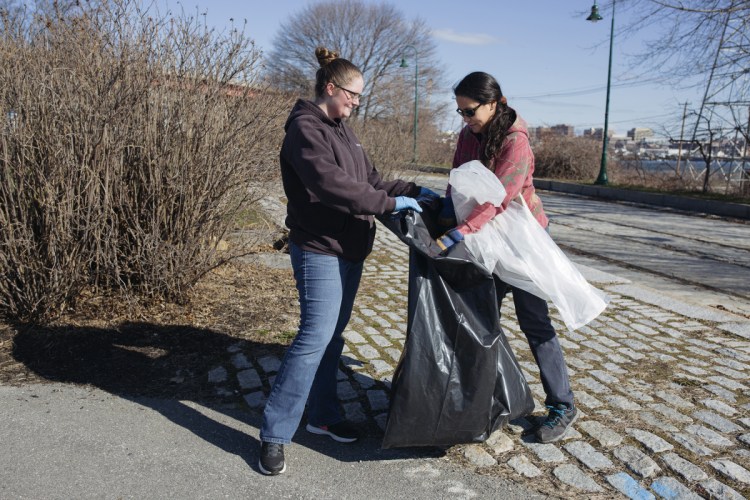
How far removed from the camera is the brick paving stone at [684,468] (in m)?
2.88

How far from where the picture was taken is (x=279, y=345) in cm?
442

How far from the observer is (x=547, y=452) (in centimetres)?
314

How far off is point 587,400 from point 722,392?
2.81 feet

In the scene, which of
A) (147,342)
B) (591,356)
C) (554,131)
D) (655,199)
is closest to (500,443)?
(591,356)

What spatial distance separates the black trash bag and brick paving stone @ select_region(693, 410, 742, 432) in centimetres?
131

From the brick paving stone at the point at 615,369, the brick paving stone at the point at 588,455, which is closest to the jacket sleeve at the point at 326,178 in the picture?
the brick paving stone at the point at 588,455

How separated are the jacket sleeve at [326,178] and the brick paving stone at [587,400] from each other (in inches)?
68.9

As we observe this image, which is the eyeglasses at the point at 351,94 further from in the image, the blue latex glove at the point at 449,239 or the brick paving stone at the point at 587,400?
the brick paving stone at the point at 587,400

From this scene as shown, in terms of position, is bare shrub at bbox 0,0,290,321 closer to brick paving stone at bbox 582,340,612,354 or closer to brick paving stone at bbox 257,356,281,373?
brick paving stone at bbox 257,356,281,373

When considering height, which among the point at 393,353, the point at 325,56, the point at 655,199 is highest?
the point at 325,56

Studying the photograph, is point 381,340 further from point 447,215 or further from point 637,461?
point 637,461

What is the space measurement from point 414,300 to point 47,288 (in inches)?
110

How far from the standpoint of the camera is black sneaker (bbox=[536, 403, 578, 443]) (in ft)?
10.6

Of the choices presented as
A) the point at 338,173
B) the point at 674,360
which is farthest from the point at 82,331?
Result: the point at 674,360
